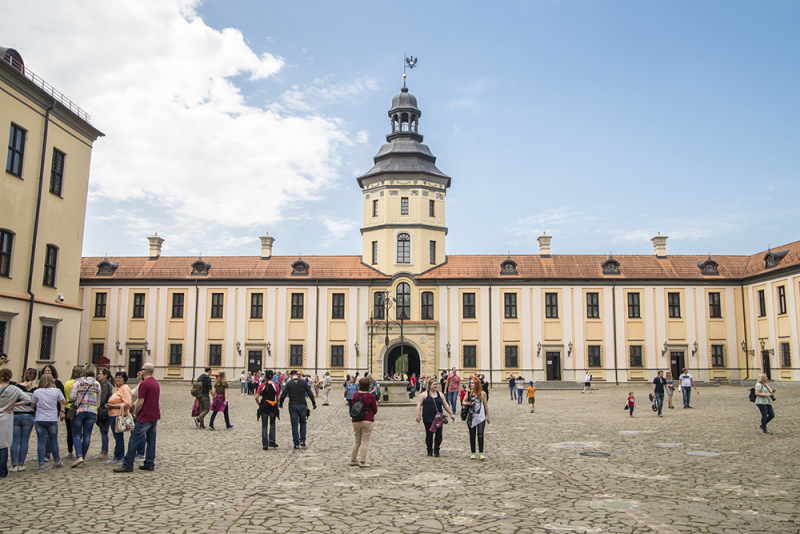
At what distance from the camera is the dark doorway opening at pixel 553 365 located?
44688 millimetres

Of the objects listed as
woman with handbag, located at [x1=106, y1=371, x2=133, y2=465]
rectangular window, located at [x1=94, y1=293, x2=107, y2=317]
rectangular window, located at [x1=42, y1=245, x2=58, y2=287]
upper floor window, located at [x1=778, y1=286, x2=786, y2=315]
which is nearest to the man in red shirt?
woman with handbag, located at [x1=106, y1=371, x2=133, y2=465]

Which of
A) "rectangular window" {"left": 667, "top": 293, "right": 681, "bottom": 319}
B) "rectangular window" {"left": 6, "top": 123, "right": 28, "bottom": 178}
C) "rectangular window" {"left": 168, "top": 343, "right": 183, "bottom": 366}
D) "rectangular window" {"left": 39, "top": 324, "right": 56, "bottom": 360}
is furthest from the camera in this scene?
"rectangular window" {"left": 168, "top": 343, "right": 183, "bottom": 366}

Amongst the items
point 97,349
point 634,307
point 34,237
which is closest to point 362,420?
point 34,237

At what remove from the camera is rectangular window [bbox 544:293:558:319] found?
45.4m

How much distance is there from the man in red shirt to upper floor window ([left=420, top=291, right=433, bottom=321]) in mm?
35899

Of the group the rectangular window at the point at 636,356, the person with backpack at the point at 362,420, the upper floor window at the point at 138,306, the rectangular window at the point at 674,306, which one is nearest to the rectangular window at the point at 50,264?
the person with backpack at the point at 362,420

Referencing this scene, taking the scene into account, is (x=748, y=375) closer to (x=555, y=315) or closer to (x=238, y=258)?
(x=555, y=315)

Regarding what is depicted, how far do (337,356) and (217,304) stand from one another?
10059 millimetres

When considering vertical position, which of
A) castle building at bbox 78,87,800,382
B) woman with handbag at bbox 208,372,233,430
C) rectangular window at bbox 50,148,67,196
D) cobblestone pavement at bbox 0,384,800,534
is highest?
rectangular window at bbox 50,148,67,196

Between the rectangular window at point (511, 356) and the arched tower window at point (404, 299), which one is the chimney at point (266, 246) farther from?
the rectangular window at point (511, 356)

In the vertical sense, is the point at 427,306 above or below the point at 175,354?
above

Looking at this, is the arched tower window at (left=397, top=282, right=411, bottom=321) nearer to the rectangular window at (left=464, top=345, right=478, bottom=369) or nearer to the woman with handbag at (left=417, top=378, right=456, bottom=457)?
the rectangular window at (left=464, top=345, right=478, bottom=369)

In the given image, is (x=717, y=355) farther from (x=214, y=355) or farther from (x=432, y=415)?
(x=432, y=415)

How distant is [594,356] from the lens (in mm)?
44781
